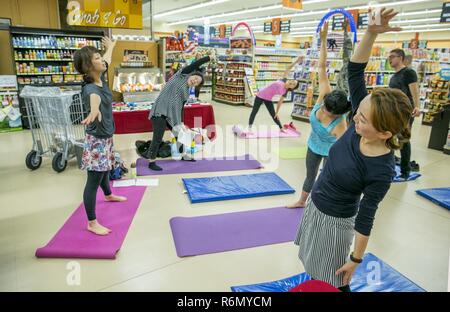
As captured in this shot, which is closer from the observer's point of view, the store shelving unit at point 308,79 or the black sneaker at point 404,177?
the black sneaker at point 404,177

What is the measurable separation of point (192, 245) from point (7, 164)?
12.7ft

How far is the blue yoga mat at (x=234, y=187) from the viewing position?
4.00m

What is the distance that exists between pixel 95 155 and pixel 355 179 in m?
2.23

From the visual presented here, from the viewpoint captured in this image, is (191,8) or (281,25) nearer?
(281,25)

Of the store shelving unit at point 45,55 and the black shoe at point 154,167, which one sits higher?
the store shelving unit at point 45,55

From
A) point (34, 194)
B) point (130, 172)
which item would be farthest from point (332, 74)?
point (34, 194)

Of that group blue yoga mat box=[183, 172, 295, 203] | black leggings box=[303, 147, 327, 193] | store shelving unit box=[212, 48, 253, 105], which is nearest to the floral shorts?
blue yoga mat box=[183, 172, 295, 203]

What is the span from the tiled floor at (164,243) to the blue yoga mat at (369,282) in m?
0.12

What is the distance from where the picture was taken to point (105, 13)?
7727 millimetres

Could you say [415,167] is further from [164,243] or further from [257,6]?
[257,6]

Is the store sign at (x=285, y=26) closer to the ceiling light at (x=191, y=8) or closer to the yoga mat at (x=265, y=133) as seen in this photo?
the ceiling light at (x=191, y=8)

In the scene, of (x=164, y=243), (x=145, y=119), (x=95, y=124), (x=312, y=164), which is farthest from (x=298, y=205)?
(x=145, y=119)

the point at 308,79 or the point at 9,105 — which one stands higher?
the point at 308,79

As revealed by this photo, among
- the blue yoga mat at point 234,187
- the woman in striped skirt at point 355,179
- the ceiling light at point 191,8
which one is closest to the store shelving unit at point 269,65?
the ceiling light at point 191,8
